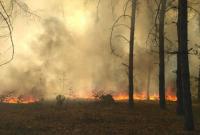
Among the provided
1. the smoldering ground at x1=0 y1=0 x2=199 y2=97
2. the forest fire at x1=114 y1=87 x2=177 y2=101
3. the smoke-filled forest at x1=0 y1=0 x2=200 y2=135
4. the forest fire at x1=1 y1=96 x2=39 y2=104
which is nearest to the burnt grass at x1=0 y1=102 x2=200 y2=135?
the smoke-filled forest at x1=0 y1=0 x2=200 y2=135

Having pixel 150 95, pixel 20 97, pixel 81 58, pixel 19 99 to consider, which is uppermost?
pixel 81 58

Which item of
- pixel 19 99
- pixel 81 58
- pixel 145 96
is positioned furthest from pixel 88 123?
pixel 81 58

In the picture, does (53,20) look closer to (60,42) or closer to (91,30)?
(60,42)

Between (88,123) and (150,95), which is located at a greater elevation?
(150,95)

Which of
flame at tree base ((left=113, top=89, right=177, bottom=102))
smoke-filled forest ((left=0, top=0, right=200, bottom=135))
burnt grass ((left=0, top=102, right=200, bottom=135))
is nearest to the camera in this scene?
→ burnt grass ((left=0, top=102, right=200, bottom=135))

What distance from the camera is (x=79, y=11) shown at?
40344 mm

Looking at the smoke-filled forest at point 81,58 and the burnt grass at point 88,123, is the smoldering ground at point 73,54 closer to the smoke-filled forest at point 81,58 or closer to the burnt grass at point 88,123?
the smoke-filled forest at point 81,58

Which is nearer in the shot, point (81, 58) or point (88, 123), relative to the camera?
point (88, 123)

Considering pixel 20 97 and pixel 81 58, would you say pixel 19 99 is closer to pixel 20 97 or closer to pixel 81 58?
pixel 20 97

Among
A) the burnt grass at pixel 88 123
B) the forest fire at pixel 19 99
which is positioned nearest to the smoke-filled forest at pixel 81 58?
the forest fire at pixel 19 99

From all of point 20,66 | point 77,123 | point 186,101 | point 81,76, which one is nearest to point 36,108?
point 77,123

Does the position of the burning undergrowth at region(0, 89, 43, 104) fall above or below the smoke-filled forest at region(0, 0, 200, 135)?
below

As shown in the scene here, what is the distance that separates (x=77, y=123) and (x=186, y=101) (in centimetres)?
458

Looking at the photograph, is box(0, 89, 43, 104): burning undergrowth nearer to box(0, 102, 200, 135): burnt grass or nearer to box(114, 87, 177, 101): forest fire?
box(0, 102, 200, 135): burnt grass
